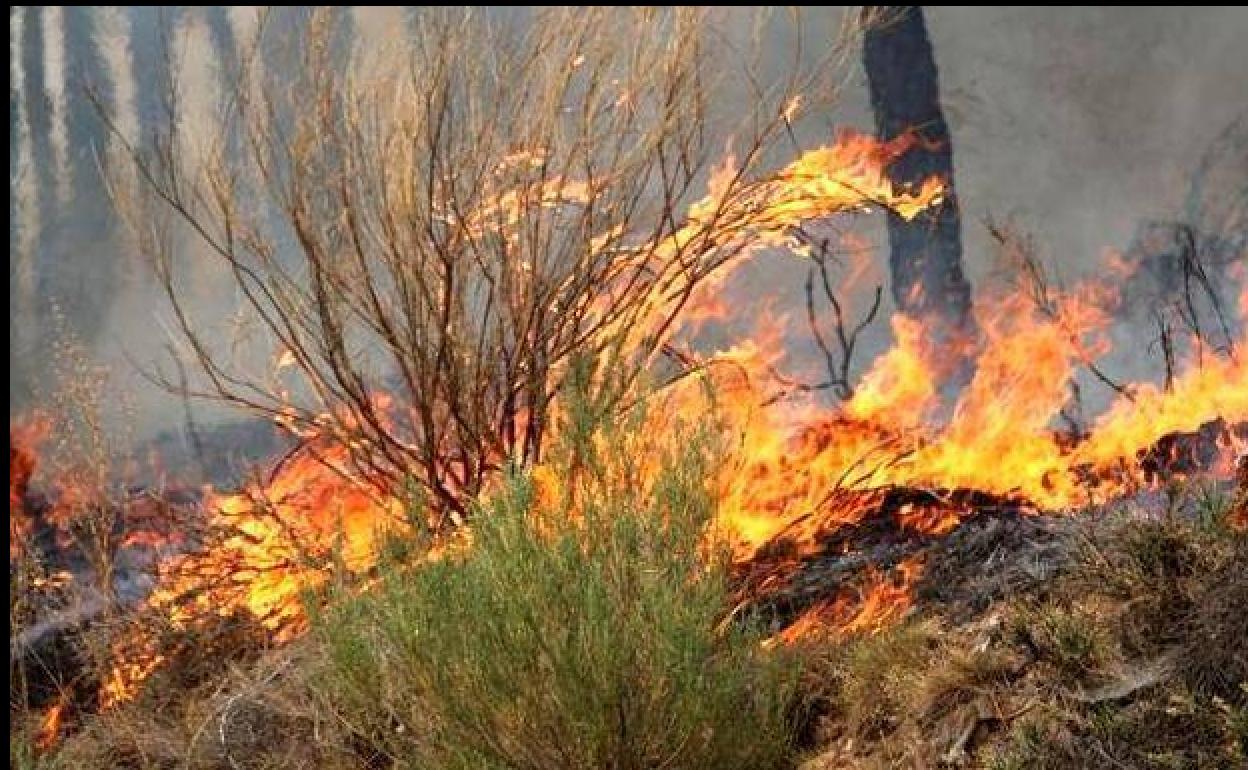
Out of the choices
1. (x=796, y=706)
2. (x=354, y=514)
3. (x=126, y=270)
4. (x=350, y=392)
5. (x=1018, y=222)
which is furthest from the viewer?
(x=126, y=270)

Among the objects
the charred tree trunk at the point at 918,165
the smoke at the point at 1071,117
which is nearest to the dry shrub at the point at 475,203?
the charred tree trunk at the point at 918,165

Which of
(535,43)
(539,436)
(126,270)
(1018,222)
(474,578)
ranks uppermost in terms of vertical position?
(126,270)

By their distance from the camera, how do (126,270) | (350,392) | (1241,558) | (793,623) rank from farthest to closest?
1. (126,270)
2. (350,392)
3. (793,623)
4. (1241,558)

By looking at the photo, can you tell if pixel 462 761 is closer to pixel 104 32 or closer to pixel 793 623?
pixel 793 623

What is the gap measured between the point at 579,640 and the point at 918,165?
10.5 metres

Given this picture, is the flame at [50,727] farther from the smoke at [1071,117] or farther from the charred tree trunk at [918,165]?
the charred tree trunk at [918,165]

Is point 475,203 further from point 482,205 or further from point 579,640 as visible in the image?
point 579,640

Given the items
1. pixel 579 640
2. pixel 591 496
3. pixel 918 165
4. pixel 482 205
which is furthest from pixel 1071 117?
pixel 579 640

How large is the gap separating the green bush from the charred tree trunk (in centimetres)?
922

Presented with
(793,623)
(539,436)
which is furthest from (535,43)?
(793,623)

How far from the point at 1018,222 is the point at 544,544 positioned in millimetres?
15043

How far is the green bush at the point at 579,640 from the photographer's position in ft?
12.9

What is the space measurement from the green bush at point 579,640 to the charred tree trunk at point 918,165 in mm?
9222

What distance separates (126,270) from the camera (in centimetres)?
2886
